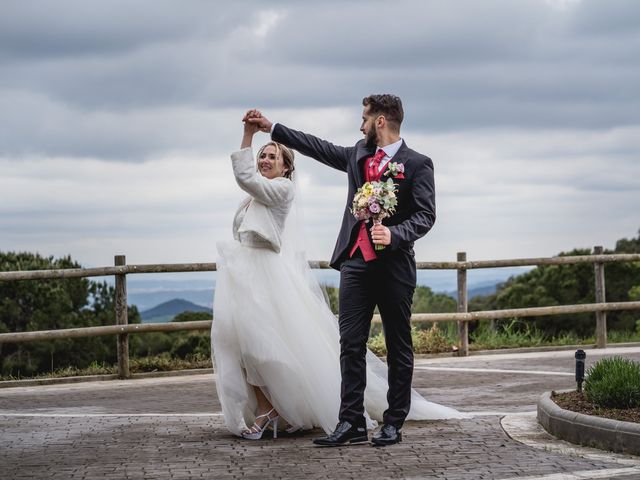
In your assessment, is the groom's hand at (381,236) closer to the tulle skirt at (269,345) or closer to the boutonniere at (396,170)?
the boutonniere at (396,170)

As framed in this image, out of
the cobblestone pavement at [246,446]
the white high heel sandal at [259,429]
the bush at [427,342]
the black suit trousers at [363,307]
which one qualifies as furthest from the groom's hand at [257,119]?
the bush at [427,342]

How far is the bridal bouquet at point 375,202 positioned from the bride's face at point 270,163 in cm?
123

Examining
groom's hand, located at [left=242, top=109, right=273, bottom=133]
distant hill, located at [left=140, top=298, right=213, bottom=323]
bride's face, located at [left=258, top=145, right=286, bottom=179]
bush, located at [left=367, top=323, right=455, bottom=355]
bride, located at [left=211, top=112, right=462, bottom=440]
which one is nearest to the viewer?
groom's hand, located at [left=242, top=109, right=273, bottom=133]

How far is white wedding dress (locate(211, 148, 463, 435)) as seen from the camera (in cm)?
912

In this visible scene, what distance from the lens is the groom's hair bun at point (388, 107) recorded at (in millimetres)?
8602

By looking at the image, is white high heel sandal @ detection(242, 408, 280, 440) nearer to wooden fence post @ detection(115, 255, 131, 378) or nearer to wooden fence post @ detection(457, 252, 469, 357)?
wooden fence post @ detection(115, 255, 131, 378)

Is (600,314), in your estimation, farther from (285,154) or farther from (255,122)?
(255,122)

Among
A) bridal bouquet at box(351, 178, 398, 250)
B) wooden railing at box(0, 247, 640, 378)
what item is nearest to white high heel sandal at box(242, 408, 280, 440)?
bridal bouquet at box(351, 178, 398, 250)

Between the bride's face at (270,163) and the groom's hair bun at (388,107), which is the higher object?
the groom's hair bun at (388,107)

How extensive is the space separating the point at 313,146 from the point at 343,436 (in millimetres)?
2212

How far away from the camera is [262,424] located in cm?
917

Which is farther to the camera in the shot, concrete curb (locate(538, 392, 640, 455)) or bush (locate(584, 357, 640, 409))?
bush (locate(584, 357, 640, 409))

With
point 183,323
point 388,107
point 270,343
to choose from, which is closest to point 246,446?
point 270,343

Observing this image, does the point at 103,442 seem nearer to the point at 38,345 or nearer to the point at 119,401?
the point at 119,401
